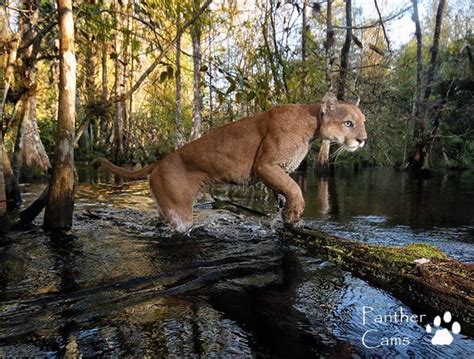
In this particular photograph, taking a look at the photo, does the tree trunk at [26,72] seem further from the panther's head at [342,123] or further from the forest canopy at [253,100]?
the panther's head at [342,123]

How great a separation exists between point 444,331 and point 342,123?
125 inches

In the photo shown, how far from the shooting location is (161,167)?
6785 millimetres

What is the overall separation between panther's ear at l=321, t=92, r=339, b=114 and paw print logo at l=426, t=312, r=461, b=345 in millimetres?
3176

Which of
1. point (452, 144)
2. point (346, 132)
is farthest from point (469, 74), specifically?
point (346, 132)

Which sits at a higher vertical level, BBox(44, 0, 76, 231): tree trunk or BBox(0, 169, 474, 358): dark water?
BBox(44, 0, 76, 231): tree trunk

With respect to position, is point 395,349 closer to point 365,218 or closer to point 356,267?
point 356,267

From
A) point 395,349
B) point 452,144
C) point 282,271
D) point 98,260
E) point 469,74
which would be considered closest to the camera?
point 395,349

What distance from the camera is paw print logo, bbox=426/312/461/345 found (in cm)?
321

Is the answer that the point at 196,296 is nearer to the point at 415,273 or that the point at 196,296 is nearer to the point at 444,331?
the point at 415,273

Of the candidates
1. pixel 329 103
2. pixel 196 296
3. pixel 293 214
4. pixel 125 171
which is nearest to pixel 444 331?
pixel 196 296

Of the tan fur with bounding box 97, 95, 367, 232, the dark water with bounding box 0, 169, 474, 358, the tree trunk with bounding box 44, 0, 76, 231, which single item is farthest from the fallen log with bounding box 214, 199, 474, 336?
the tree trunk with bounding box 44, 0, 76, 231

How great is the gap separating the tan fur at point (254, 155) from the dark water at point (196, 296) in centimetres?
71

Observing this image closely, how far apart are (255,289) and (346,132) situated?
8.52 feet

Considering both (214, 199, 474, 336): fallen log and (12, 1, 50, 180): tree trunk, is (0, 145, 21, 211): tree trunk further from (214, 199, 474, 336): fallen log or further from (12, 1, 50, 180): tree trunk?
(214, 199, 474, 336): fallen log
